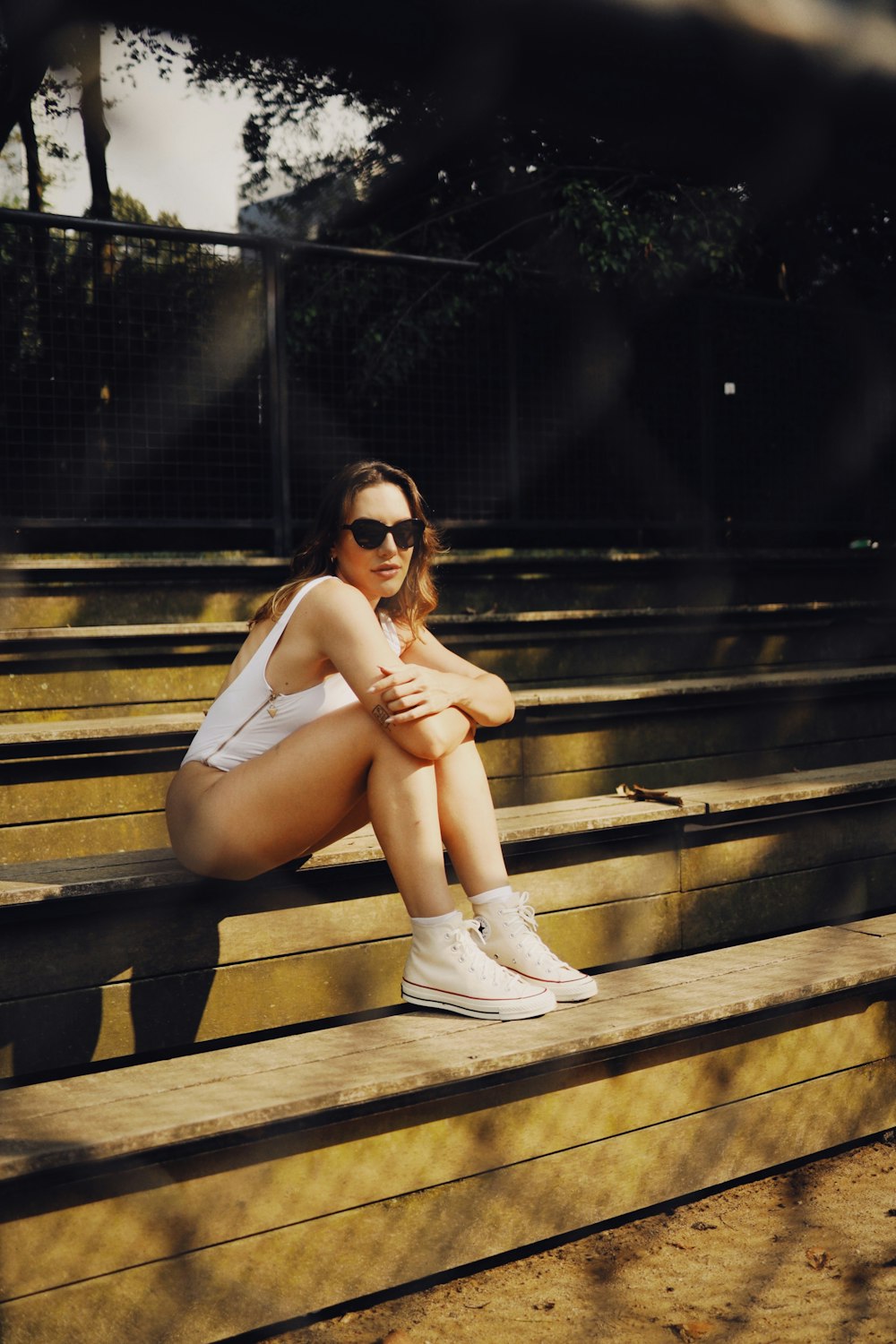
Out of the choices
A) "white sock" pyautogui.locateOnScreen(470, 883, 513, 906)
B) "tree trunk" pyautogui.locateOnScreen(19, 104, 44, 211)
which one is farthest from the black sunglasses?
"tree trunk" pyautogui.locateOnScreen(19, 104, 44, 211)

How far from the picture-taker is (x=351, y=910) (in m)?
2.21

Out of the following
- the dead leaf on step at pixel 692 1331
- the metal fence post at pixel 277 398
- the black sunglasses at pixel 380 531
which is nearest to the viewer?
the dead leaf on step at pixel 692 1331

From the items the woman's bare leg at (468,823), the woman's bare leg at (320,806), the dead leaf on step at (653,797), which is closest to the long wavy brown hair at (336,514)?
the woman's bare leg at (320,806)

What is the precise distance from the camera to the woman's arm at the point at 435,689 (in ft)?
6.19

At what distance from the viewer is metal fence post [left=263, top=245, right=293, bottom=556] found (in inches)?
164

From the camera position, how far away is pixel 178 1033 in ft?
6.71

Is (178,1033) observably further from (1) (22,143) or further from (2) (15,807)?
(1) (22,143)

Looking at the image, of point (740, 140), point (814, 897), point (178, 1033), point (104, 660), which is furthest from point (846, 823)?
point (740, 140)

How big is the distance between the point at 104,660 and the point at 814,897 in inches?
72.2

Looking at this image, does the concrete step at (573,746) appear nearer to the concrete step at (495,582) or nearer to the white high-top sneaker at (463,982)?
the concrete step at (495,582)

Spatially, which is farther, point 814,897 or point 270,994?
point 814,897

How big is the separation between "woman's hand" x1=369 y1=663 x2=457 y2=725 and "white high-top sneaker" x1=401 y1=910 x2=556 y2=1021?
0.33m

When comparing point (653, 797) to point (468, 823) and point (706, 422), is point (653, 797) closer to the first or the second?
point (468, 823)

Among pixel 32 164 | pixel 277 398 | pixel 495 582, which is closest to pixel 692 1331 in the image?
pixel 495 582
